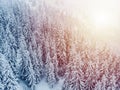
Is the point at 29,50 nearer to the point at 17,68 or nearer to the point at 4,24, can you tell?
the point at 17,68

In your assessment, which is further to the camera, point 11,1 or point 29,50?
point 11,1

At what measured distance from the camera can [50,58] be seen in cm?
6650

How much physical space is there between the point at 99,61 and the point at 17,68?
25927 millimetres

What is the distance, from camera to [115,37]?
10450 centimetres

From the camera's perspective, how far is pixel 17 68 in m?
61.5

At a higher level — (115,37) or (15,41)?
(15,41)

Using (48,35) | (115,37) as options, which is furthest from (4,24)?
(115,37)

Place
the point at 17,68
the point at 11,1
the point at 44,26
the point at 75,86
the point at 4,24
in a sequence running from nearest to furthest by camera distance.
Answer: the point at 75,86, the point at 17,68, the point at 4,24, the point at 44,26, the point at 11,1

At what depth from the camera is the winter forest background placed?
58312mm

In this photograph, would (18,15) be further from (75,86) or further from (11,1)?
(75,86)

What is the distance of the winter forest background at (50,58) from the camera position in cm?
5831

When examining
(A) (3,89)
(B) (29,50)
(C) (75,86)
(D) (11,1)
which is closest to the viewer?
(A) (3,89)

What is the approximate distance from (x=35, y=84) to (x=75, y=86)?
1341cm

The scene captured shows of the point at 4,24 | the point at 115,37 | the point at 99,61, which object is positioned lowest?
the point at 115,37
